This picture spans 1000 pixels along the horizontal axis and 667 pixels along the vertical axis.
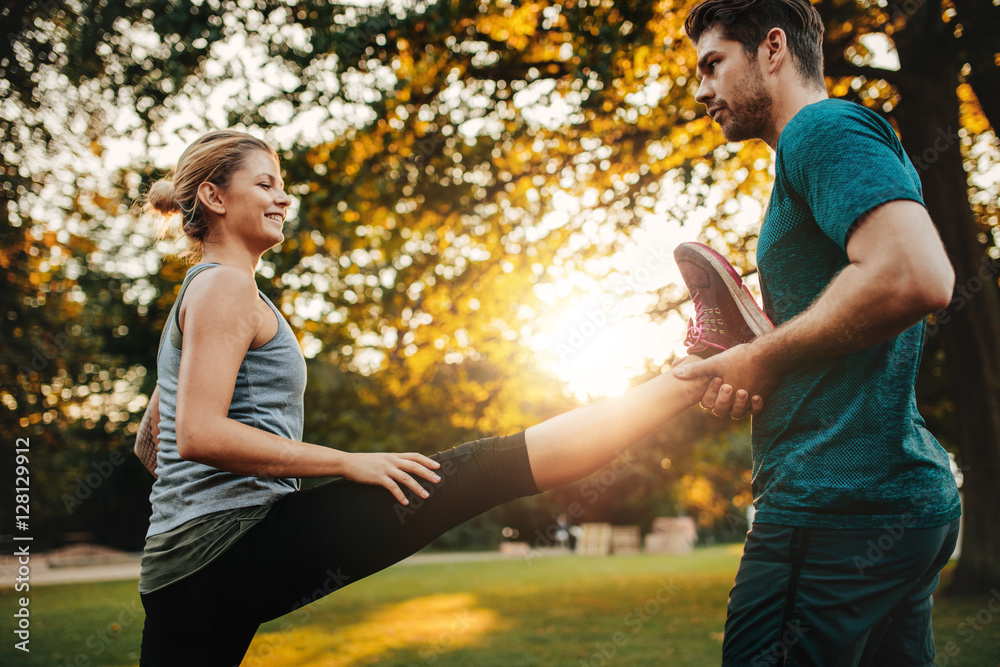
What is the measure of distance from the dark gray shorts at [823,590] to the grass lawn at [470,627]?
491cm

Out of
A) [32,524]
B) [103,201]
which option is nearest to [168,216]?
[103,201]

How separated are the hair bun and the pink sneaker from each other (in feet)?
5.96

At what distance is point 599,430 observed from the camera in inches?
70.7

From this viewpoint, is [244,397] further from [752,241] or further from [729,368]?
[752,241]

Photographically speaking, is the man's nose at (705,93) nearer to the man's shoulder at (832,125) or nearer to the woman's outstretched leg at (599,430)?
the man's shoulder at (832,125)

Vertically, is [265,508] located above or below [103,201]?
→ below

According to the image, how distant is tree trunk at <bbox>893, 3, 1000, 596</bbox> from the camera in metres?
7.98

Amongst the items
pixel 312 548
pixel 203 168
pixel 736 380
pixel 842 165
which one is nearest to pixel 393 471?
pixel 312 548

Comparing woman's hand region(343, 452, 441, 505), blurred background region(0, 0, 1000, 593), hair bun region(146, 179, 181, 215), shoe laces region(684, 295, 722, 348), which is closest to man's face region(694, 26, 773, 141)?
shoe laces region(684, 295, 722, 348)

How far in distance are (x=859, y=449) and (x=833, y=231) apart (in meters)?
0.51

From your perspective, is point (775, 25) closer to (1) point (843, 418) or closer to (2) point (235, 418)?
(1) point (843, 418)

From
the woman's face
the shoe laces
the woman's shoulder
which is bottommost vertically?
the shoe laces

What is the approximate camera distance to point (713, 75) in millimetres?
1926

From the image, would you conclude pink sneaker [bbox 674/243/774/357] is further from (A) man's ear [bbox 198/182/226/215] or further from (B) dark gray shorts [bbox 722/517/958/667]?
(A) man's ear [bbox 198/182/226/215]
